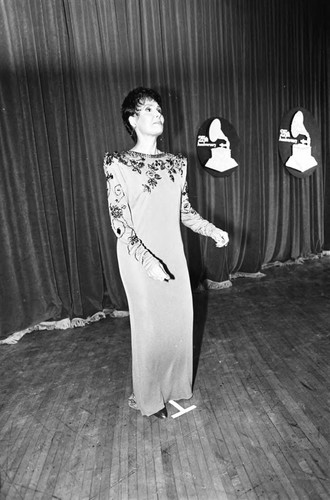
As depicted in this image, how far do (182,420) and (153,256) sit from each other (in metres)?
0.82

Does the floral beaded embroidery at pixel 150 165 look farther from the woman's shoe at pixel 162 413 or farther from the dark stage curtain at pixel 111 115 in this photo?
the dark stage curtain at pixel 111 115

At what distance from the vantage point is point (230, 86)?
3.79 m

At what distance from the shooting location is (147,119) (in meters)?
1.65

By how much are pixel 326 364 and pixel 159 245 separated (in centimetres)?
129

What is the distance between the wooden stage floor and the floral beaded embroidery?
42.9 inches

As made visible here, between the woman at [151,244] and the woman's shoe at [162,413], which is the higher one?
the woman at [151,244]

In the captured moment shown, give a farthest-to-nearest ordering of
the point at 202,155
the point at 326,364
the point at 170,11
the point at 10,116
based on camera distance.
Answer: the point at 202,155, the point at 170,11, the point at 10,116, the point at 326,364

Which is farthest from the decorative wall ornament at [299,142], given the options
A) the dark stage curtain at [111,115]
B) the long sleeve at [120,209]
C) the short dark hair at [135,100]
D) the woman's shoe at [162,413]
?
the woman's shoe at [162,413]

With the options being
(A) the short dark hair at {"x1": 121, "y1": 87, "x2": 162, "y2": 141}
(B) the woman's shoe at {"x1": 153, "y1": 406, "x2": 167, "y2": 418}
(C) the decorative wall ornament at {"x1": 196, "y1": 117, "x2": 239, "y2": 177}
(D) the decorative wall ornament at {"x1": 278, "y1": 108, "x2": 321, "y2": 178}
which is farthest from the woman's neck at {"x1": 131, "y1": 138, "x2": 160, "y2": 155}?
(D) the decorative wall ornament at {"x1": 278, "y1": 108, "x2": 321, "y2": 178}

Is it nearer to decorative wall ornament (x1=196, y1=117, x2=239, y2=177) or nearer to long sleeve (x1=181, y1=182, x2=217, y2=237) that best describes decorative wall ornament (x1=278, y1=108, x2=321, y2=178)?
decorative wall ornament (x1=196, y1=117, x2=239, y2=177)

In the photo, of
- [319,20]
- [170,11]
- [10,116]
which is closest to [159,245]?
[10,116]

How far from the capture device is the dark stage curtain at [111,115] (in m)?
2.81

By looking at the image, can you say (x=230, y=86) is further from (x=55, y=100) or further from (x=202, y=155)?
(x=55, y=100)

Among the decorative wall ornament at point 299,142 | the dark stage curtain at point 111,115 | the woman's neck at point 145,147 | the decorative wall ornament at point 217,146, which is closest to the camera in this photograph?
→ the woman's neck at point 145,147
